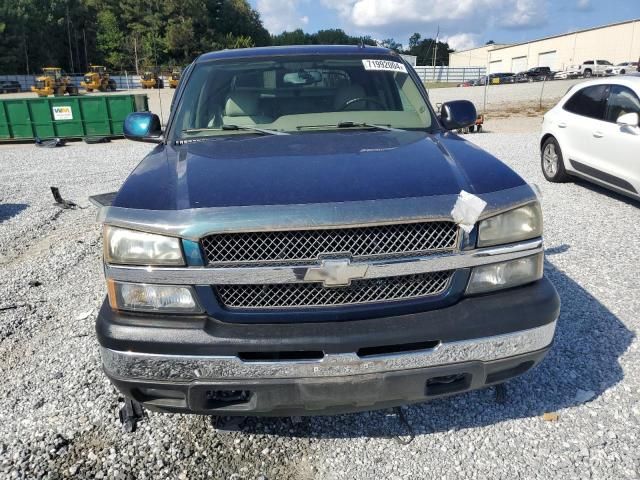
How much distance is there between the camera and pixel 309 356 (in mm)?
2018

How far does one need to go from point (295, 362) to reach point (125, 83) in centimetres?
6446

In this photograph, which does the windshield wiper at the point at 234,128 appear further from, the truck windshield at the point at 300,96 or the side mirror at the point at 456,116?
the side mirror at the point at 456,116

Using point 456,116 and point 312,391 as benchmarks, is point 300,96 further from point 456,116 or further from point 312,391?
point 312,391

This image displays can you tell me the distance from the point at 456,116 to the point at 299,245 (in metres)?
1.99

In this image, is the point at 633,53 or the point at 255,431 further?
the point at 633,53

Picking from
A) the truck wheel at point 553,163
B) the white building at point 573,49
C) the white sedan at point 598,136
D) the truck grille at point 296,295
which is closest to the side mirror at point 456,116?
the truck grille at point 296,295

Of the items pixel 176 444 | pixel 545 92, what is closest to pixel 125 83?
pixel 545 92

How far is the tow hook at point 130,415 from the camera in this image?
2600mm

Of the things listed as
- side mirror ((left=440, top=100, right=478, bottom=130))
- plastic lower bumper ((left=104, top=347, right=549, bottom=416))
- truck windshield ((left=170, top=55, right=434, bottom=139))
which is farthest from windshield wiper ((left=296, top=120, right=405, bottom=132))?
plastic lower bumper ((left=104, top=347, right=549, bottom=416))

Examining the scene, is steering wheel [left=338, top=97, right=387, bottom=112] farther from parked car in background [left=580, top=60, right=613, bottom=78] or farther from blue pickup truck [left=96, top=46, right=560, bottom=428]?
parked car in background [left=580, top=60, right=613, bottom=78]

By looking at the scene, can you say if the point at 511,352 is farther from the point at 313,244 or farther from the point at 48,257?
the point at 48,257

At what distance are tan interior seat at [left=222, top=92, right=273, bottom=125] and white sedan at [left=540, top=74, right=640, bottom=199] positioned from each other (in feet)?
16.2

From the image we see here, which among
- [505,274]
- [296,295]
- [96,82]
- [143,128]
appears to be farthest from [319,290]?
[96,82]

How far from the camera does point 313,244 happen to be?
78.7 inches
